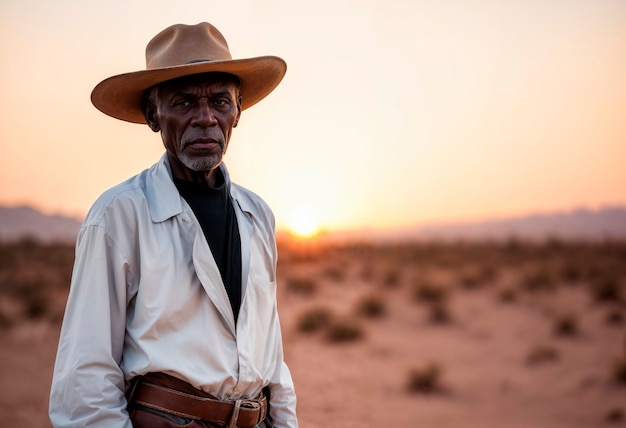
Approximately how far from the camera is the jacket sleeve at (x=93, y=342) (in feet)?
6.84

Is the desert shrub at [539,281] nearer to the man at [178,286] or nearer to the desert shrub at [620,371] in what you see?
the desert shrub at [620,371]

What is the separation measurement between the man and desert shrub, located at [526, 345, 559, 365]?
11.0 m

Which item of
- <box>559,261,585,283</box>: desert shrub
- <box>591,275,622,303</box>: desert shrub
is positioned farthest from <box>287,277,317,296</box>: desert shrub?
<box>559,261,585,283</box>: desert shrub

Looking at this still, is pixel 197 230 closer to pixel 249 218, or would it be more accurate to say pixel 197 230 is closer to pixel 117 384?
pixel 249 218

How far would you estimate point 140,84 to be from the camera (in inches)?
104

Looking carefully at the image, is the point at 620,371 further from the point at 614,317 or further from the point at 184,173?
the point at 184,173

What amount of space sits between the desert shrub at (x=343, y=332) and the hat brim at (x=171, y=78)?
10.8 metres

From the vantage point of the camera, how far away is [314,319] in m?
14.6

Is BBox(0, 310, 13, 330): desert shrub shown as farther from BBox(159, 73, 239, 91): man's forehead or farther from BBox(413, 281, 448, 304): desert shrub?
BBox(159, 73, 239, 91): man's forehead

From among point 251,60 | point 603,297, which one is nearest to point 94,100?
point 251,60

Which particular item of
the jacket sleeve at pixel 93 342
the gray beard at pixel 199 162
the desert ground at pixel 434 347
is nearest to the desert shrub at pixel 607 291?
the desert ground at pixel 434 347

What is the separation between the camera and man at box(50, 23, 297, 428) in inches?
84.6

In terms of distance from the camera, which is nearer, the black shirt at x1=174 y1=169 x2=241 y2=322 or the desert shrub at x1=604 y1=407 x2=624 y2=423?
the black shirt at x1=174 y1=169 x2=241 y2=322

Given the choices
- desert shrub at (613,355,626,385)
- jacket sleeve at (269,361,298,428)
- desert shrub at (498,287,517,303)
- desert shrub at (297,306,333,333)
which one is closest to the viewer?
jacket sleeve at (269,361,298,428)
